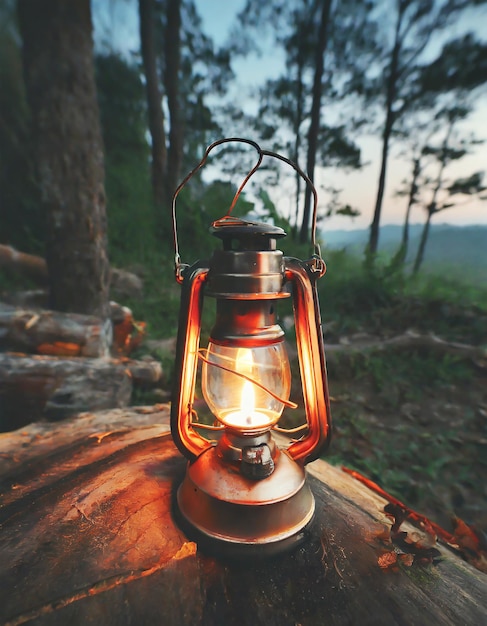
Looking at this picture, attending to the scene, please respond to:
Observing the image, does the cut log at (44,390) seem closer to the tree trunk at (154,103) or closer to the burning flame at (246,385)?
the burning flame at (246,385)

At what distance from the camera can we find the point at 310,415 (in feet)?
3.53

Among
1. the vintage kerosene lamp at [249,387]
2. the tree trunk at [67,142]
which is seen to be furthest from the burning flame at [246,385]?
the tree trunk at [67,142]

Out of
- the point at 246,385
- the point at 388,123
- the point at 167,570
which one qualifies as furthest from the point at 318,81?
the point at 167,570

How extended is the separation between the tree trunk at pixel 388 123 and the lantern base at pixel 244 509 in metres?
8.41

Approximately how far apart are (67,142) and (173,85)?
6.17 metres

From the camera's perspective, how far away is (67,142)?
310cm

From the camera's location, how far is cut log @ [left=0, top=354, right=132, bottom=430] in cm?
224

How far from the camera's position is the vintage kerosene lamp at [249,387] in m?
0.92

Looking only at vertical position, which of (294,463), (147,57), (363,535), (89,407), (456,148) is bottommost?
(89,407)

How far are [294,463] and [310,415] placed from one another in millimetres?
165

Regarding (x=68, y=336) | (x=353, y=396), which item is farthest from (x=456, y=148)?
(x=68, y=336)

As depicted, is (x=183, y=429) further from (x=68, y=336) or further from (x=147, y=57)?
(x=147, y=57)

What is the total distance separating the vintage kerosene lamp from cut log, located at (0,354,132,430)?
5.01 feet

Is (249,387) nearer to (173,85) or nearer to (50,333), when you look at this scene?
(50,333)
